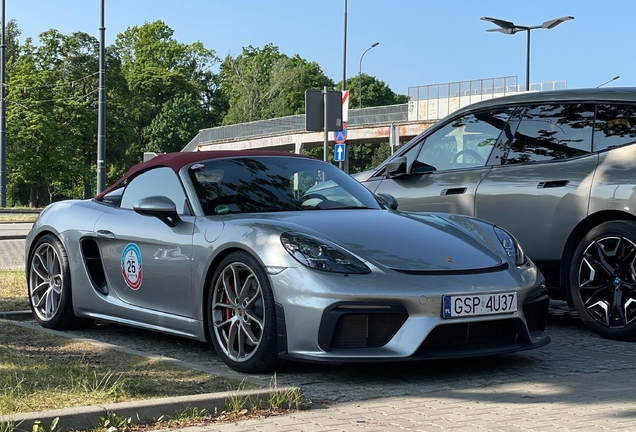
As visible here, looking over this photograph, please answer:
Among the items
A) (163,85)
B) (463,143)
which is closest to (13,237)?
(463,143)

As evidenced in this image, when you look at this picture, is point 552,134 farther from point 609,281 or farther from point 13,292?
point 13,292

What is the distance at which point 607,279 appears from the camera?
6.83 metres

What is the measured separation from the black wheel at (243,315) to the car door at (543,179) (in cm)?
265

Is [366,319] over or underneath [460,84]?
underneath

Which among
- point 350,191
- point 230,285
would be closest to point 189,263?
point 230,285

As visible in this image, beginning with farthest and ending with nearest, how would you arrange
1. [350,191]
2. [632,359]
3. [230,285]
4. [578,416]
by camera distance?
[350,191]
[632,359]
[230,285]
[578,416]

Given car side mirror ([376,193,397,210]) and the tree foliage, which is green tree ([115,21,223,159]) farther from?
car side mirror ([376,193,397,210])

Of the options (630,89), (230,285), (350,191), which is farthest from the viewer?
(630,89)

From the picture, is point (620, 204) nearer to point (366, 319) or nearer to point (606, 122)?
point (606, 122)

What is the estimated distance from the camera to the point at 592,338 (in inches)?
274

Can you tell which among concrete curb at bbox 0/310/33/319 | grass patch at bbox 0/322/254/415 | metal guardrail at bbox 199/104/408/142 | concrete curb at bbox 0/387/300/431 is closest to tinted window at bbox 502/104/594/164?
grass patch at bbox 0/322/254/415

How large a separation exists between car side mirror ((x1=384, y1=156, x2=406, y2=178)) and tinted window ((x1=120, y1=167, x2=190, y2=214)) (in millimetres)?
2212

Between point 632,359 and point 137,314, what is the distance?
322cm

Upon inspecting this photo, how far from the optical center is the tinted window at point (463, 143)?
7.85 m
